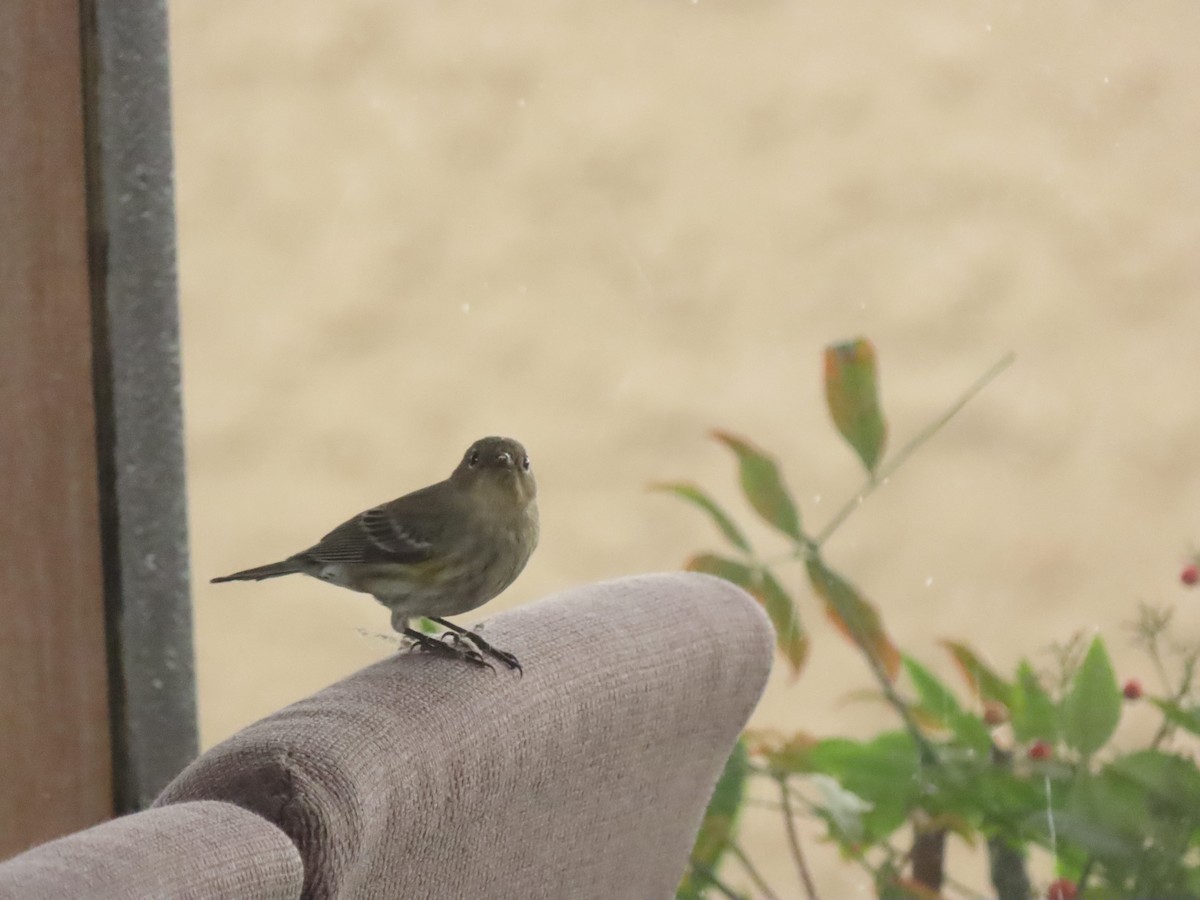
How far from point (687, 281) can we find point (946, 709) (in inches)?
23.5

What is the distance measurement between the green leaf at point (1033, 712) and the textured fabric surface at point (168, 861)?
3.82 feet

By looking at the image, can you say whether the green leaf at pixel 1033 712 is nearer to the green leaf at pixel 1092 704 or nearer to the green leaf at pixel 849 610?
the green leaf at pixel 1092 704

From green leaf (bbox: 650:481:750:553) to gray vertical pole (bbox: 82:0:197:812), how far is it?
577 mm

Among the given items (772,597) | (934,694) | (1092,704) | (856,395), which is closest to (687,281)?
(856,395)

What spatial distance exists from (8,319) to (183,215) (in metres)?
0.26

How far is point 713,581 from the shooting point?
121 centimetres

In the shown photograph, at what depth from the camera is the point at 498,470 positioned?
3.45 ft

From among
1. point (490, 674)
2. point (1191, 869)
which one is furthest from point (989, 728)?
point (490, 674)

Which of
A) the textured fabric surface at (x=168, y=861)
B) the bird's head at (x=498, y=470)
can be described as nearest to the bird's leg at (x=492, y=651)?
the bird's head at (x=498, y=470)

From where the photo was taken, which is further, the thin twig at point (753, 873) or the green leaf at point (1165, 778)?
the thin twig at point (753, 873)

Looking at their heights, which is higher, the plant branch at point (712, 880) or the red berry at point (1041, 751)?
the red berry at point (1041, 751)

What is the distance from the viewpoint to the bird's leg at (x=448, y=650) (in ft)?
3.12

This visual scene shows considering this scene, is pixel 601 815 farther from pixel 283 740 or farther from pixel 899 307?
pixel 899 307

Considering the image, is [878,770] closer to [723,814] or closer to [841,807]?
[841,807]
